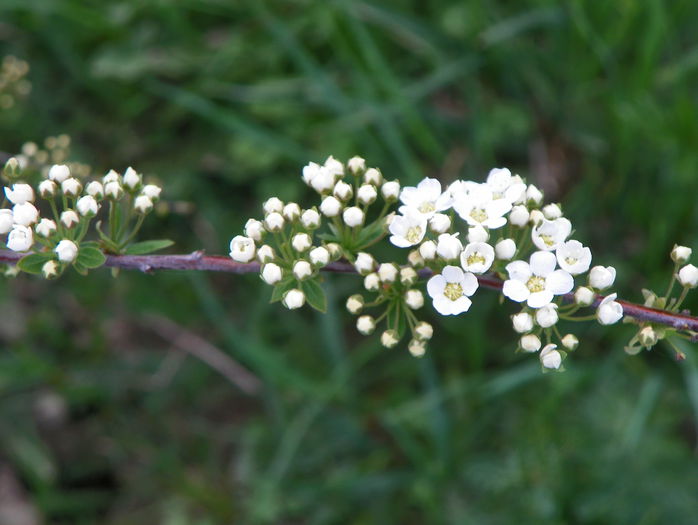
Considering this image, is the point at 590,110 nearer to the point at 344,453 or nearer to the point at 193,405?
the point at 344,453

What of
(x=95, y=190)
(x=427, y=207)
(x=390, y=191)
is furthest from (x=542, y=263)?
(x=95, y=190)

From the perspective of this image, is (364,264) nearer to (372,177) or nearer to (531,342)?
(372,177)

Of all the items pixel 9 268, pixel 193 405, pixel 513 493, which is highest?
pixel 193 405

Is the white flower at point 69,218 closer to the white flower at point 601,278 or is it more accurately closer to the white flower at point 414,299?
the white flower at point 414,299

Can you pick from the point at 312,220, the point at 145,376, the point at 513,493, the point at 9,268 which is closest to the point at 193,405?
the point at 145,376

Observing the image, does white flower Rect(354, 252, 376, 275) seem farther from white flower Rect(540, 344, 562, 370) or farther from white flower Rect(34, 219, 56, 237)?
white flower Rect(34, 219, 56, 237)

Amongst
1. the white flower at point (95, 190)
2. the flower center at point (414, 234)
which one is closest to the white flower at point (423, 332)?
the flower center at point (414, 234)
